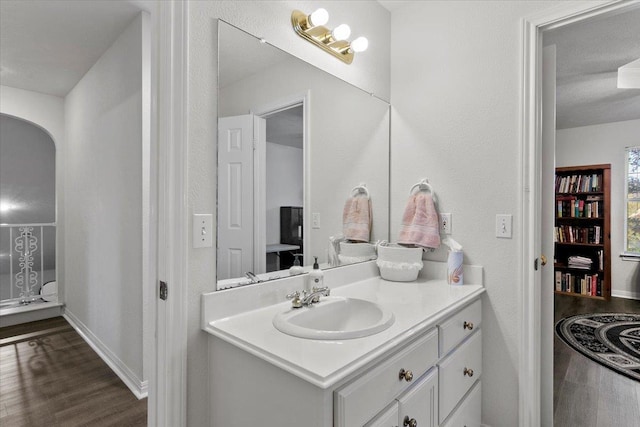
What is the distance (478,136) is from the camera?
5.97ft

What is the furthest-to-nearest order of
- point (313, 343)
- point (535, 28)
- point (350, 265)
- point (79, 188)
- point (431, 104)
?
point (79, 188) < point (431, 104) < point (350, 265) < point (535, 28) < point (313, 343)

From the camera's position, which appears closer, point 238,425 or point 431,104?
point 238,425

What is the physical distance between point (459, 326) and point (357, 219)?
2.52 feet

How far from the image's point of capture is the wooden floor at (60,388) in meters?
2.04

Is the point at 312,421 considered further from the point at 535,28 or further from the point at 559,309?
the point at 559,309

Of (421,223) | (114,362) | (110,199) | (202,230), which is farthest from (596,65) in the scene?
(114,362)

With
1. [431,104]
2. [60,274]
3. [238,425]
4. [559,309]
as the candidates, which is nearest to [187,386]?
[238,425]

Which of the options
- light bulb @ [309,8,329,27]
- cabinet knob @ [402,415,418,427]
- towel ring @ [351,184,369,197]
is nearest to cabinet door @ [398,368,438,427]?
cabinet knob @ [402,415,418,427]

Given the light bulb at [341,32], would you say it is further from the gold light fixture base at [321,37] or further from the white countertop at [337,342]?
the white countertop at [337,342]

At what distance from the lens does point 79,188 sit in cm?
346

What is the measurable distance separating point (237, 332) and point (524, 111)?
161 cm

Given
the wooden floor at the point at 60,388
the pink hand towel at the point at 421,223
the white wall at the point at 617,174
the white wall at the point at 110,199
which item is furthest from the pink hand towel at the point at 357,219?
the white wall at the point at 617,174

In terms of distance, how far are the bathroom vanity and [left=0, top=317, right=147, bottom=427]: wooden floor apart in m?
1.34

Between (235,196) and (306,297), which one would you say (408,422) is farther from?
(235,196)
